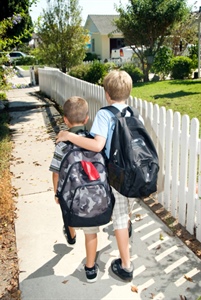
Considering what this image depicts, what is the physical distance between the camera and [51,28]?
16.9 metres

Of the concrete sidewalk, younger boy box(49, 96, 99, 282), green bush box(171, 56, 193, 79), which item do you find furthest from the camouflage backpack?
green bush box(171, 56, 193, 79)

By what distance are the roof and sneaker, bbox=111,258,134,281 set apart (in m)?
40.3

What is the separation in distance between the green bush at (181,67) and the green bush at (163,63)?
313 millimetres

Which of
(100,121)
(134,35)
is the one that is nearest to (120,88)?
(100,121)

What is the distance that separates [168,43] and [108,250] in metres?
23.4

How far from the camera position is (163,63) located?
17.8 meters

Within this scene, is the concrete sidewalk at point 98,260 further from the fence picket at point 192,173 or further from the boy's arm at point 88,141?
the boy's arm at point 88,141

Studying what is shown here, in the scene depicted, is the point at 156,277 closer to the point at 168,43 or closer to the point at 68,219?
the point at 68,219

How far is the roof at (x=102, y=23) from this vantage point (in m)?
40.5

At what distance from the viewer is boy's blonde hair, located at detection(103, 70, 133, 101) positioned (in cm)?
253

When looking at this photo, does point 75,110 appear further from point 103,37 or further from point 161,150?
point 103,37

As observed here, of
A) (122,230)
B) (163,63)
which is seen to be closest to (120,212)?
(122,230)

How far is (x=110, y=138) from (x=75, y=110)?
0.35 meters

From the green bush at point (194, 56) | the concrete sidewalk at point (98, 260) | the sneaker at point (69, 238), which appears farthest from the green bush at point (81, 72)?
the sneaker at point (69, 238)
